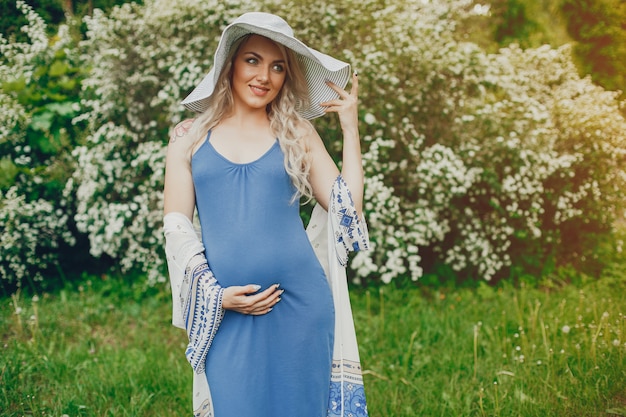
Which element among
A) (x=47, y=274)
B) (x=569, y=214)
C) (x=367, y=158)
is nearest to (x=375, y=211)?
(x=367, y=158)

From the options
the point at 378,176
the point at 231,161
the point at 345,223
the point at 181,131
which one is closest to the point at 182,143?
the point at 181,131

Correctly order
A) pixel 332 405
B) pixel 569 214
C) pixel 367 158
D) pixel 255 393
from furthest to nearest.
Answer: pixel 569 214
pixel 367 158
pixel 332 405
pixel 255 393

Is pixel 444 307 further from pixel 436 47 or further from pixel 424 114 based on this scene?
pixel 436 47

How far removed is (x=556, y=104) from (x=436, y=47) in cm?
116

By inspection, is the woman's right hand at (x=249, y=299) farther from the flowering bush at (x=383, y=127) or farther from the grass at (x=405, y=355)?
the flowering bush at (x=383, y=127)

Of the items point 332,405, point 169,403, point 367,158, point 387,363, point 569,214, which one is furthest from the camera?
point 569,214

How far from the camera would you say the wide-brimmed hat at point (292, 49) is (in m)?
2.03

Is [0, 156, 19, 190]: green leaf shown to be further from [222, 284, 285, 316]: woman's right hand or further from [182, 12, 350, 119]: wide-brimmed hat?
[222, 284, 285, 316]: woman's right hand

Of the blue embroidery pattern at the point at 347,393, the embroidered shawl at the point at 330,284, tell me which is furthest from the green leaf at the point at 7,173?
the blue embroidery pattern at the point at 347,393

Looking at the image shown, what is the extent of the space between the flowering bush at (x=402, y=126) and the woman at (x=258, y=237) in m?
1.97

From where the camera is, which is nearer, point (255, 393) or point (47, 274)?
point (255, 393)

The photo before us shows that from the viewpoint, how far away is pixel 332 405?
2.13 meters

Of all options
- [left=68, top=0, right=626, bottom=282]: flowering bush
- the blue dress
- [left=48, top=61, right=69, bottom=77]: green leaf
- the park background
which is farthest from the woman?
[left=48, top=61, right=69, bottom=77]: green leaf

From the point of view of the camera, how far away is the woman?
6.41ft
